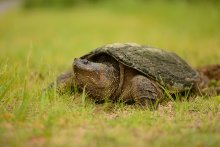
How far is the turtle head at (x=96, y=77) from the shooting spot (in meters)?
4.45

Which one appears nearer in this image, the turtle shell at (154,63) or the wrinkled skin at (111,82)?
the wrinkled skin at (111,82)

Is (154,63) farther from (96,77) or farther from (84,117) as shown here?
(84,117)

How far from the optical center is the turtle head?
445 cm

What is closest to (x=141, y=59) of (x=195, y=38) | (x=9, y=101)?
(x=9, y=101)

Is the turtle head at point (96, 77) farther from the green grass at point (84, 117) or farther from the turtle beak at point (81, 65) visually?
the green grass at point (84, 117)

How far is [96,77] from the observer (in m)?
4.51

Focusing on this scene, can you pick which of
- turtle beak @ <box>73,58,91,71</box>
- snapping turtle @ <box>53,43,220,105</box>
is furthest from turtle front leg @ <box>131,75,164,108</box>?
turtle beak @ <box>73,58,91,71</box>

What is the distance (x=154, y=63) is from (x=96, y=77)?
2.46 ft

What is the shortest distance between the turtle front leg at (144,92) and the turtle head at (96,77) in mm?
254

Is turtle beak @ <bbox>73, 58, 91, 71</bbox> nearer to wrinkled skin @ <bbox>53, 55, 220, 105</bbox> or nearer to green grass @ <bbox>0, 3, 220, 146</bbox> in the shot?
wrinkled skin @ <bbox>53, 55, 220, 105</bbox>

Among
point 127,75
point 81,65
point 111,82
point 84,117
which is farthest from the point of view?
point 127,75

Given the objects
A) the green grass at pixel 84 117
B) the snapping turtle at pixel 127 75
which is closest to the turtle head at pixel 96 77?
the snapping turtle at pixel 127 75

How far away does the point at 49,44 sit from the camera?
980 cm

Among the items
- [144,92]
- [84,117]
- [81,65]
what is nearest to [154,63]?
[144,92]
